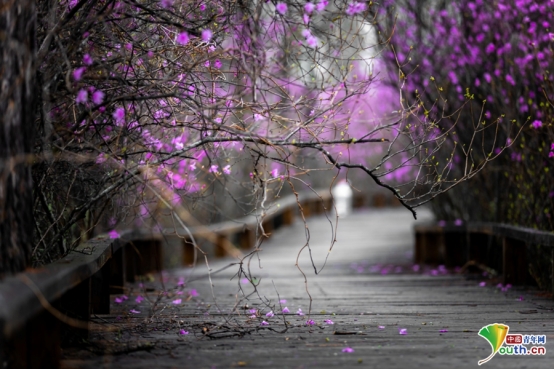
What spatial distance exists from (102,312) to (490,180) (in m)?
5.31

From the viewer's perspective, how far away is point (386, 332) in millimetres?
5371

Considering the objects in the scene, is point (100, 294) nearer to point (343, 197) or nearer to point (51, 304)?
point (51, 304)

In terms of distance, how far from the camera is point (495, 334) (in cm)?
511

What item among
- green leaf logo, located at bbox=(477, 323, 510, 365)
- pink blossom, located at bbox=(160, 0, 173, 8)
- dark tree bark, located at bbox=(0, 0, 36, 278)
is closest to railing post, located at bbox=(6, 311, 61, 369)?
dark tree bark, located at bbox=(0, 0, 36, 278)

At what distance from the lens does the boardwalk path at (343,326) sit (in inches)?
174

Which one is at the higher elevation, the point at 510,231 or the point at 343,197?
the point at 343,197

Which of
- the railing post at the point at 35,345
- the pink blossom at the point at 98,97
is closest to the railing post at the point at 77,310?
the railing post at the point at 35,345

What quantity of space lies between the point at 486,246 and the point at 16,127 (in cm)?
738

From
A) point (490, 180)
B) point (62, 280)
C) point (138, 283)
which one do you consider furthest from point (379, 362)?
point (490, 180)

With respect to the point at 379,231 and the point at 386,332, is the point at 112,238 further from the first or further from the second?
the point at 379,231

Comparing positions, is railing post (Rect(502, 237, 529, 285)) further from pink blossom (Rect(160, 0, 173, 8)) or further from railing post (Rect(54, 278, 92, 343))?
railing post (Rect(54, 278, 92, 343))

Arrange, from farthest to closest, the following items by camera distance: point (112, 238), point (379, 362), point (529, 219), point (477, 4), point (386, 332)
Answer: point (477, 4), point (529, 219), point (112, 238), point (386, 332), point (379, 362)

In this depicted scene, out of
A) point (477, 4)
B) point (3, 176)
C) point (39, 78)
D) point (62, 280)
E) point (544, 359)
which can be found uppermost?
point (477, 4)

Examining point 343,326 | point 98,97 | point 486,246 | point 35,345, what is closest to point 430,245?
point 486,246
